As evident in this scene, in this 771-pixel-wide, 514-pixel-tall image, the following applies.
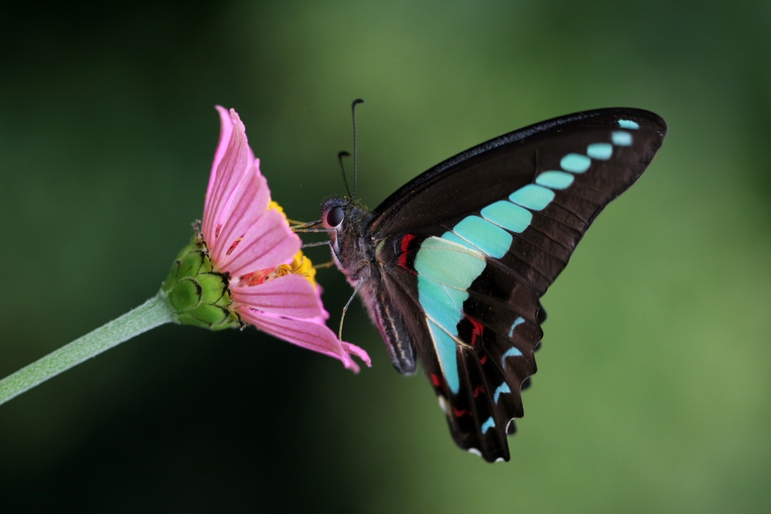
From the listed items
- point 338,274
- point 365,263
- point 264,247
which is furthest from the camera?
point 338,274

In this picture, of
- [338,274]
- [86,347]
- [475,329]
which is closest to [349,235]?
[475,329]

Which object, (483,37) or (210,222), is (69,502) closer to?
(210,222)

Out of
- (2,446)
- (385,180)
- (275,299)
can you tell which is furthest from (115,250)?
(275,299)

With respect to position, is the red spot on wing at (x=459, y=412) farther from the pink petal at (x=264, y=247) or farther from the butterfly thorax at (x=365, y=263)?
the pink petal at (x=264, y=247)

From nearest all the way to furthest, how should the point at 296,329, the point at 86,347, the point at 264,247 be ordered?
the point at 86,347, the point at 264,247, the point at 296,329

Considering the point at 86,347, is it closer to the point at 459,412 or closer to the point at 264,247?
the point at 264,247

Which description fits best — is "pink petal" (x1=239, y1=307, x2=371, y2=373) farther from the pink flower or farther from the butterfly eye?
the butterfly eye

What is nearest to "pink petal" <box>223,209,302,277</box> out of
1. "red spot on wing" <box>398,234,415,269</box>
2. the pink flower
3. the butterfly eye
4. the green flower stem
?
the pink flower
